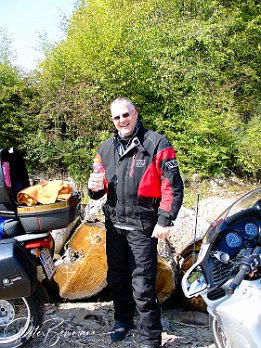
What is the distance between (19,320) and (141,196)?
137 centimetres

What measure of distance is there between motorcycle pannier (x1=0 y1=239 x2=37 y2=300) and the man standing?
707mm

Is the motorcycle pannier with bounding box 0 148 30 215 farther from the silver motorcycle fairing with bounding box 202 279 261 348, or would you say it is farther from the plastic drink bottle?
the silver motorcycle fairing with bounding box 202 279 261 348

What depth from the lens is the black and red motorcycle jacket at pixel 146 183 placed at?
117 inches

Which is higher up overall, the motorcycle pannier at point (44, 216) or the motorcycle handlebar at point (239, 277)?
the motorcycle pannier at point (44, 216)

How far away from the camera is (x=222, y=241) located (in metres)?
2.61

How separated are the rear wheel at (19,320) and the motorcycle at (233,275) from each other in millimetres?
1269

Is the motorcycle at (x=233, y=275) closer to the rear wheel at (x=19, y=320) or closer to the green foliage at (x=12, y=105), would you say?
the rear wheel at (x=19, y=320)

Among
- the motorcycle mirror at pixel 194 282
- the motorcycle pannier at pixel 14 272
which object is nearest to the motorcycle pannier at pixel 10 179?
the motorcycle pannier at pixel 14 272

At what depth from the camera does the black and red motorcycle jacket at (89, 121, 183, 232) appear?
2.97 m

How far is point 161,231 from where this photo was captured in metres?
2.94

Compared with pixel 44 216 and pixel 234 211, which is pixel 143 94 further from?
pixel 234 211

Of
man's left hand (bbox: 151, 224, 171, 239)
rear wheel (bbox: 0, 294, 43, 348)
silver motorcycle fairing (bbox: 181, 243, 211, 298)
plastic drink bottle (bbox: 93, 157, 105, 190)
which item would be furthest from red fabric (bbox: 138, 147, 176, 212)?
rear wheel (bbox: 0, 294, 43, 348)

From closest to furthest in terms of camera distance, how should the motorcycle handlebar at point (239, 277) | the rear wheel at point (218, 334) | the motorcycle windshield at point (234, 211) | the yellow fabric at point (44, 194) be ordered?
the motorcycle handlebar at point (239, 277) → the motorcycle windshield at point (234, 211) → the rear wheel at point (218, 334) → the yellow fabric at point (44, 194)

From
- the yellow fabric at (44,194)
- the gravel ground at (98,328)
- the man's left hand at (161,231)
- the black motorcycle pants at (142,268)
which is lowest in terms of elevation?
the gravel ground at (98,328)
